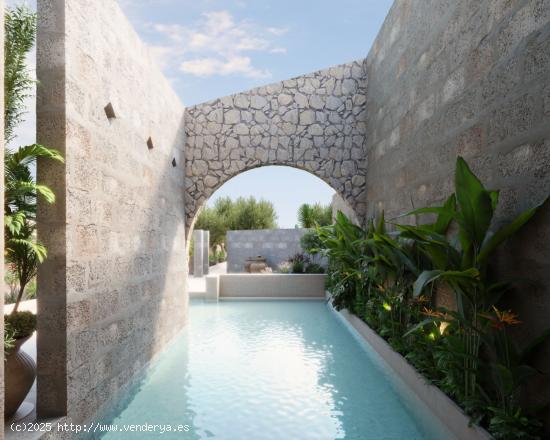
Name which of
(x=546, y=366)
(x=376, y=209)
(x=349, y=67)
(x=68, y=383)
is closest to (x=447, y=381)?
(x=546, y=366)

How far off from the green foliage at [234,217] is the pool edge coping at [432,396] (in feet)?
43.7

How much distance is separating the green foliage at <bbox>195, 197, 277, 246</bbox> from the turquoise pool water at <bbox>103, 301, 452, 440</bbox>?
467 inches

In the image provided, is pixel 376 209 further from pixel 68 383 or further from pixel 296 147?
pixel 68 383

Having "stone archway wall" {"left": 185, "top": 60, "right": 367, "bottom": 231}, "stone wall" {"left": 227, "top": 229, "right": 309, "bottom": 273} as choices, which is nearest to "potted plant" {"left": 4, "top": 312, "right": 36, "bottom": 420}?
"stone archway wall" {"left": 185, "top": 60, "right": 367, "bottom": 231}

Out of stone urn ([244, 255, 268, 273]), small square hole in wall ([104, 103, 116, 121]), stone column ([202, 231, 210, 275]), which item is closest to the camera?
small square hole in wall ([104, 103, 116, 121])

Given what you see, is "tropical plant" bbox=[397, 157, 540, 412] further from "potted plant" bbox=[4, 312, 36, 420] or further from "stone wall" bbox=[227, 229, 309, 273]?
"stone wall" bbox=[227, 229, 309, 273]

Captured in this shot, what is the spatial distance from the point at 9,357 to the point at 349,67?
586 cm

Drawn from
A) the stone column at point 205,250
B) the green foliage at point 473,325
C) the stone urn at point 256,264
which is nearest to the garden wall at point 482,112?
the green foliage at point 473,325

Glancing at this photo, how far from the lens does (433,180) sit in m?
3.73

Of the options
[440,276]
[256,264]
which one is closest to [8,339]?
[440,276]

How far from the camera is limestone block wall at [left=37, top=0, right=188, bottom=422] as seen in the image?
253cm

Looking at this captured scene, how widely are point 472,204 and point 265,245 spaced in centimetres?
1113

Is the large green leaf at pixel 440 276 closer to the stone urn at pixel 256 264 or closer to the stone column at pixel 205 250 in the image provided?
the stone urn at pixel 256 264

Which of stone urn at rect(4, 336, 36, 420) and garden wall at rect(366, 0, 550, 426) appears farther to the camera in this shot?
stone urn at rect(4, 336, 36, 420)
